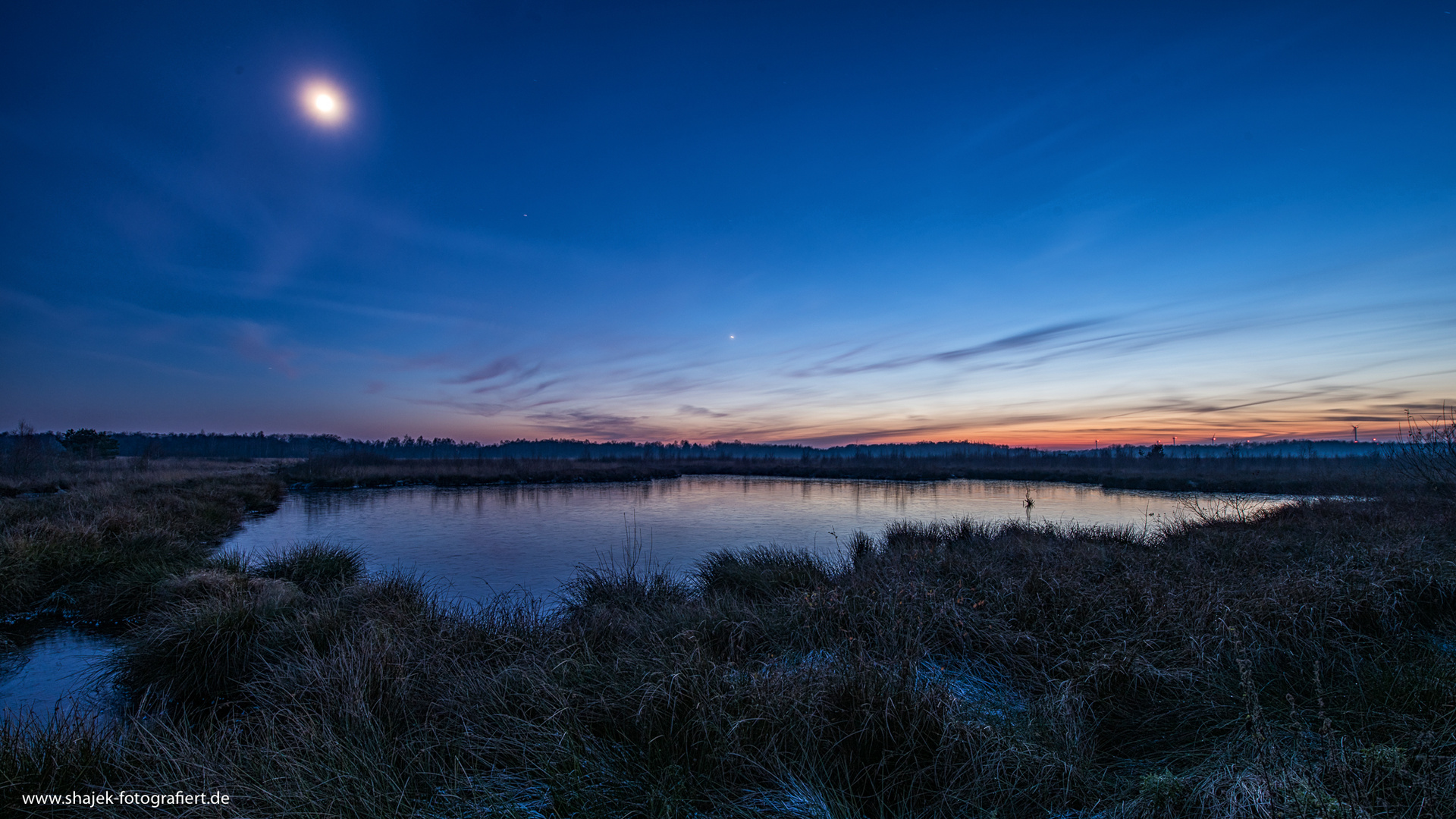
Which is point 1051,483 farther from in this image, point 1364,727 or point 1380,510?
point 1364,727

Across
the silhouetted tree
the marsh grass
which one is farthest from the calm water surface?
the silhouetted tree

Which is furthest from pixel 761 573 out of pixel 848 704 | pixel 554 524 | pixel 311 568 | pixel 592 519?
pixel 592 519

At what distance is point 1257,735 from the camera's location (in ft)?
7.03

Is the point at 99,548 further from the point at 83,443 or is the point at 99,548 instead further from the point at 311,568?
the point at 83,443

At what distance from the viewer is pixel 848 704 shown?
4027mm

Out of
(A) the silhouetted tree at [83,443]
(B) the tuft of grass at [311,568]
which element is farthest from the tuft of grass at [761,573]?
(A) the silhouetted tree at [83,443]

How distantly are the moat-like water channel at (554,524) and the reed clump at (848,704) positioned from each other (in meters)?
1.23

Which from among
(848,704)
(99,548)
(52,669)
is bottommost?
(52,669)

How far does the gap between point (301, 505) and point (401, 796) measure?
98.0 feet

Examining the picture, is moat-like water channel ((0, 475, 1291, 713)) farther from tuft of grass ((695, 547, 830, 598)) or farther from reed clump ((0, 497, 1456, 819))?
tuft of grass ((695, 547, 830, 598))

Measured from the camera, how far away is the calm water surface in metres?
13.8

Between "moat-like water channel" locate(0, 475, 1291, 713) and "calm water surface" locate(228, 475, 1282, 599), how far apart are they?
0.25ft

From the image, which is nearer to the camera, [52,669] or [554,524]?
[52,669]

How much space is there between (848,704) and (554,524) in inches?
716
